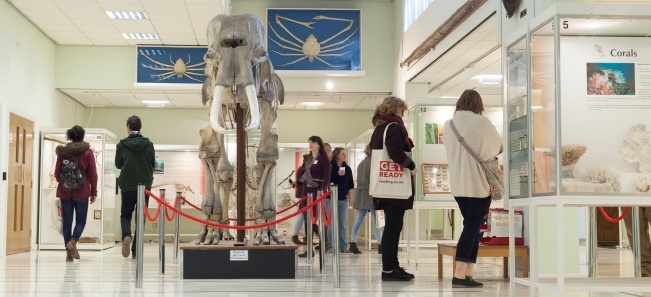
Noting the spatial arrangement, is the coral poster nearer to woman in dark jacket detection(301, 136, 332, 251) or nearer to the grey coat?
woman in dark jacket detection(301, 136, 332, 251)

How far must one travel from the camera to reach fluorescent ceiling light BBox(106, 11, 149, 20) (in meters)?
14.2

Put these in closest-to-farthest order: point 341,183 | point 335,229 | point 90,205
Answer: point 335,229 → point 341,183 → point 90,205

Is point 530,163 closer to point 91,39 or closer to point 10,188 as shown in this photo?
point 10,188

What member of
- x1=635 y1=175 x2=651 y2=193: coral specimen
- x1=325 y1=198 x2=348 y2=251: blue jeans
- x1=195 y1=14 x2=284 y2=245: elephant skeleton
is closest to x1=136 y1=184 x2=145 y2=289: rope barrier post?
x1=195 y1=14 x2=284 y2=245: elephant skeleton

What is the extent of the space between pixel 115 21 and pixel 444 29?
20.2 feet

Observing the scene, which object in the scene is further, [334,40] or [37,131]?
[334,40]

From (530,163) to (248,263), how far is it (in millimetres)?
3141

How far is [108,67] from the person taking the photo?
660 inches

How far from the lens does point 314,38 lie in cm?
1597

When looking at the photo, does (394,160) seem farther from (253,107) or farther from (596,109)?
(596,109)

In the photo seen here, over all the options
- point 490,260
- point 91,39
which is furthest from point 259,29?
point 91,39

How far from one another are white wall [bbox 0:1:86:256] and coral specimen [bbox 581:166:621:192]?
10.1m

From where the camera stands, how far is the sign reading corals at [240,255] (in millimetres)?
7613

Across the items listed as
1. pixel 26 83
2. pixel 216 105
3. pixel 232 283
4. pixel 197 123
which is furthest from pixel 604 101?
pixel 197 123
